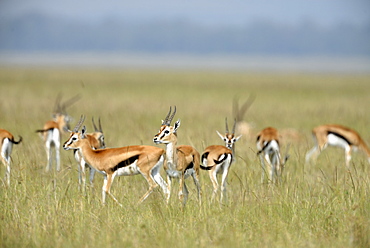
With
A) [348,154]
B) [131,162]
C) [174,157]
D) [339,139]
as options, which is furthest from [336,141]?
[131,162]

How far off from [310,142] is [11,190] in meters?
8.67

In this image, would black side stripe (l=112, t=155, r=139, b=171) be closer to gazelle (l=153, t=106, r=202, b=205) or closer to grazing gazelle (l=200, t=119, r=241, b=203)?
gazelle (l=153, t=106, r=202, b=205)

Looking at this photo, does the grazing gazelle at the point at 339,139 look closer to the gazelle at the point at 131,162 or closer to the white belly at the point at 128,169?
the gazelle at the point at 131,162

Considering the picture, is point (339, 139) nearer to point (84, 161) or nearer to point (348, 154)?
point (348, 154)

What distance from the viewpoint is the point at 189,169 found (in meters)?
6.99

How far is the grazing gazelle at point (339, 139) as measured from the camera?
10883 mm

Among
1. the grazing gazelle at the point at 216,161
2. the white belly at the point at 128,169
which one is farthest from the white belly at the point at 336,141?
the white belly at the point at 128,169

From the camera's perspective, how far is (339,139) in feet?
36.8

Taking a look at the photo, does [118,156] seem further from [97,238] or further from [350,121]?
[350,121]

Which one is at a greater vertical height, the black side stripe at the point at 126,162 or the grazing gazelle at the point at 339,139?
the grazing gazelle at the point at 339,139

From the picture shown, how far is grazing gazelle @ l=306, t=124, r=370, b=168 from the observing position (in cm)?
1088

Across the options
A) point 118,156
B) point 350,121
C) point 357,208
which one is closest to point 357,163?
point 357,208

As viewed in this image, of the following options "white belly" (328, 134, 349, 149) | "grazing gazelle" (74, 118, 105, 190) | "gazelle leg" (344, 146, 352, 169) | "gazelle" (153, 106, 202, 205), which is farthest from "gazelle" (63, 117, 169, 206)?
"white belly" (328, 134, 349, 149)

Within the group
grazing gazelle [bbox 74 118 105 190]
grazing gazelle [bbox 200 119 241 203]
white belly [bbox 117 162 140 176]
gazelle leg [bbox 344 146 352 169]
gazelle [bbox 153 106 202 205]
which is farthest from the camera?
gazelle leg [bbox 344 146 352 169]
